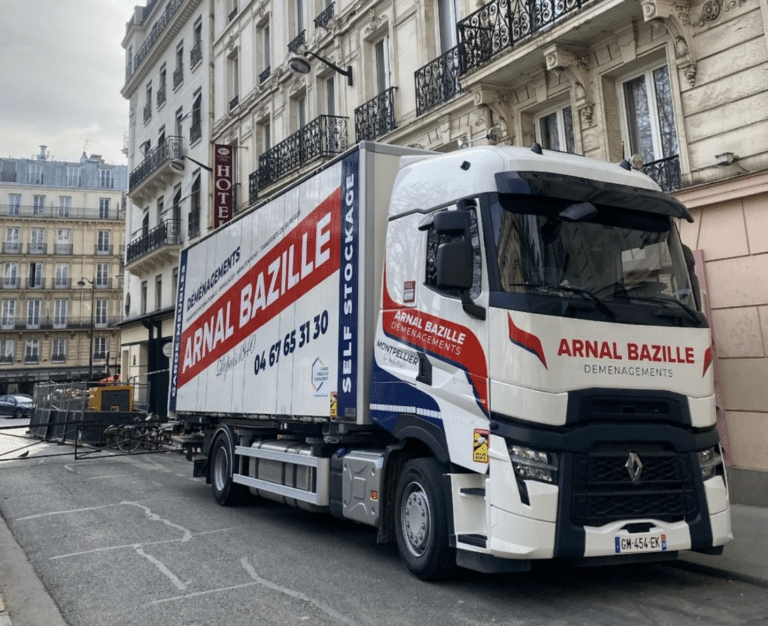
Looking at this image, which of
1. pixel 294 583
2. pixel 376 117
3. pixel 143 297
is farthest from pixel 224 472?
pixel 143 297

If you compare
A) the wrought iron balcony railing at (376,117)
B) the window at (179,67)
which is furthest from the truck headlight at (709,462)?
the window at (179,67)

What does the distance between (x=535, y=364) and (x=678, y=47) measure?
6896 millimetres

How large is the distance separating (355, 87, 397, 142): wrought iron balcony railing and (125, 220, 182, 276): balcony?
1334 cm

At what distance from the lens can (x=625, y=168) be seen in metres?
6.49

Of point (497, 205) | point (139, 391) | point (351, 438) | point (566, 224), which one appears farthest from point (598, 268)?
point (139, 391)

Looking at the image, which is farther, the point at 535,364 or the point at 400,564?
the point at 400,564

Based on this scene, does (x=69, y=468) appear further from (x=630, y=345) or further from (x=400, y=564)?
(x=630, y=345)

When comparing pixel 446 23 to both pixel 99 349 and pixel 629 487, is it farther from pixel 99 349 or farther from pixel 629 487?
pixel 99 349

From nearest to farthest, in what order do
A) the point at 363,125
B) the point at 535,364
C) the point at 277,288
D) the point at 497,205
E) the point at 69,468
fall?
1. the point at 535,364
2. the point at 497,205
3. the point at 277,288
4. the point at 69,468
5. the point at 363,125

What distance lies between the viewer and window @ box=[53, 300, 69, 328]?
6375 centimetres

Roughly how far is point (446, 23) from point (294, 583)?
12570mm

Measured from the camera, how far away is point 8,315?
6328 centimetres

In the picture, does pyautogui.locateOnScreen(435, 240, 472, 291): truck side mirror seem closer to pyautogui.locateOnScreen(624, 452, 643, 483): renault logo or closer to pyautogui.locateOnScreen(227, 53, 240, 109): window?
pyautogui.locateOnScreen(624, 452, 643, 483): renault logo

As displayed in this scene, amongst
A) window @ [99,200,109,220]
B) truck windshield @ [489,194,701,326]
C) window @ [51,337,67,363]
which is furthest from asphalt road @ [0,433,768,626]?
window @ [99,200,109,220]
